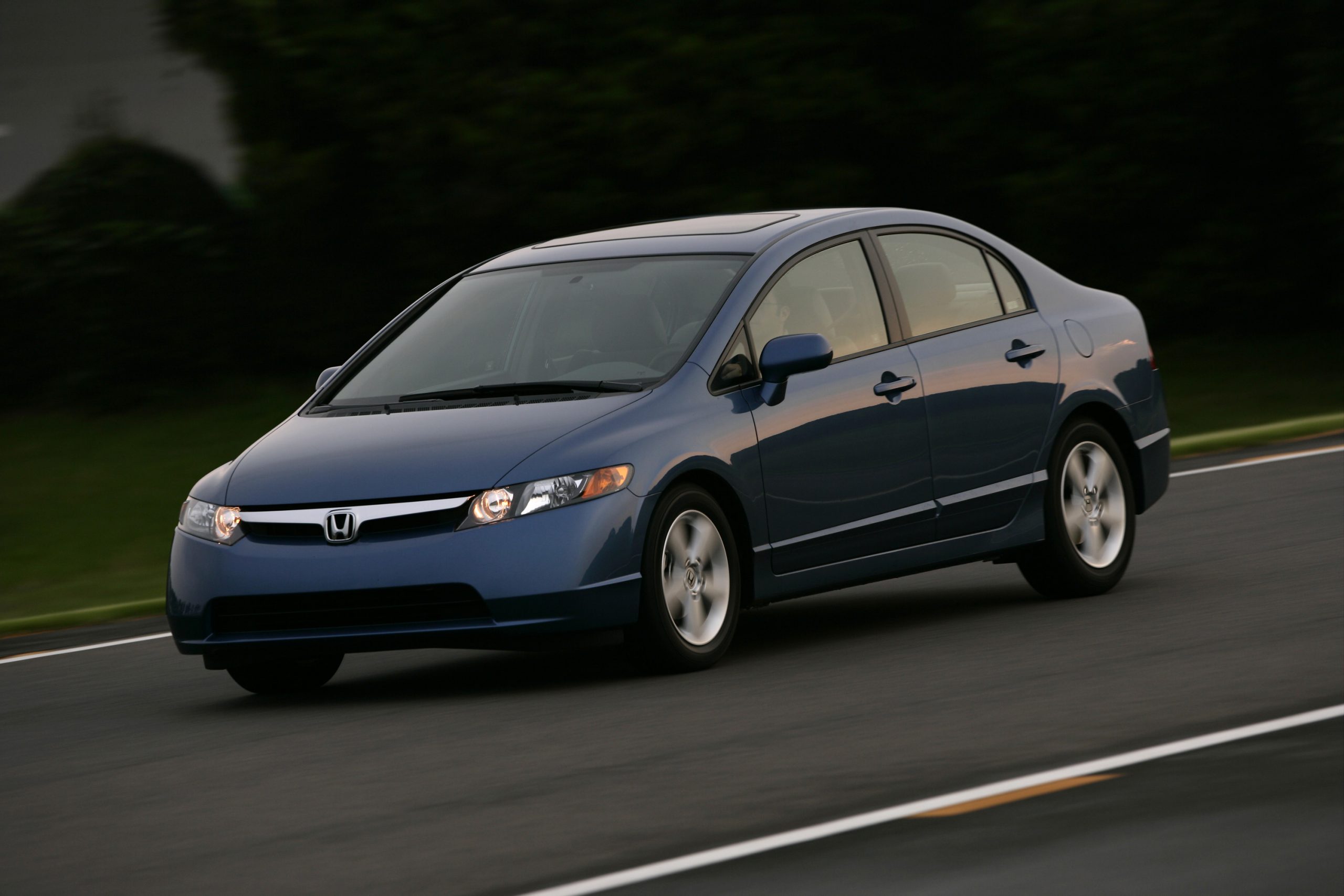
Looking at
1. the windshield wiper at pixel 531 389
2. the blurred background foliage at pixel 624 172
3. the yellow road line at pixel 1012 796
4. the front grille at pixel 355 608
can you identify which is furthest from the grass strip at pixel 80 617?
Result: the yellow road line at pixel 1012 796

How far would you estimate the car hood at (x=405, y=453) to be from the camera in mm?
8125

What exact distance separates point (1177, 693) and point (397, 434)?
9.68 ft

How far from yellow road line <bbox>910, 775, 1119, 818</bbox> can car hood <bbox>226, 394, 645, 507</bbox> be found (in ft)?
8.00

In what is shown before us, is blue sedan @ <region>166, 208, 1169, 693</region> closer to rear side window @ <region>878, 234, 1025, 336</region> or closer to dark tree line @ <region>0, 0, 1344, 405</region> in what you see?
rear side window @ <region>878, 234, 1025, 336</region>

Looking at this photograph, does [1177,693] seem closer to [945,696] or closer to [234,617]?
[945,696]

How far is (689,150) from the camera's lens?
2011 cm

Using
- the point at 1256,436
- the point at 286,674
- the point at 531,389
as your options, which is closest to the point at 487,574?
the point at 531,389

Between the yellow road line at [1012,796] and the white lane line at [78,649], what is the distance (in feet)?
18.6

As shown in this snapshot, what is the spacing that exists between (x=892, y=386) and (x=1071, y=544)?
4.54ft

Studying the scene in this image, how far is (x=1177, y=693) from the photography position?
751 cm

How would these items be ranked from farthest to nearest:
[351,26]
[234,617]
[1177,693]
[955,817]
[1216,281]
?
[1216,281] < [351,26] < [234,617] < [1177,693] < [955,817]

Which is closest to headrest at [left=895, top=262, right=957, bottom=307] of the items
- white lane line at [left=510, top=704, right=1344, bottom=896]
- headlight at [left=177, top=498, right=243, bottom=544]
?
headlight at [left=177, top=498, right=243, bottom=544]

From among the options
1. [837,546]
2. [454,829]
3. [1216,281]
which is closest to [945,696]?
[837,546]

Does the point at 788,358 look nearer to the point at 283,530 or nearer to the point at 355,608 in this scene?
the point at 355,608
